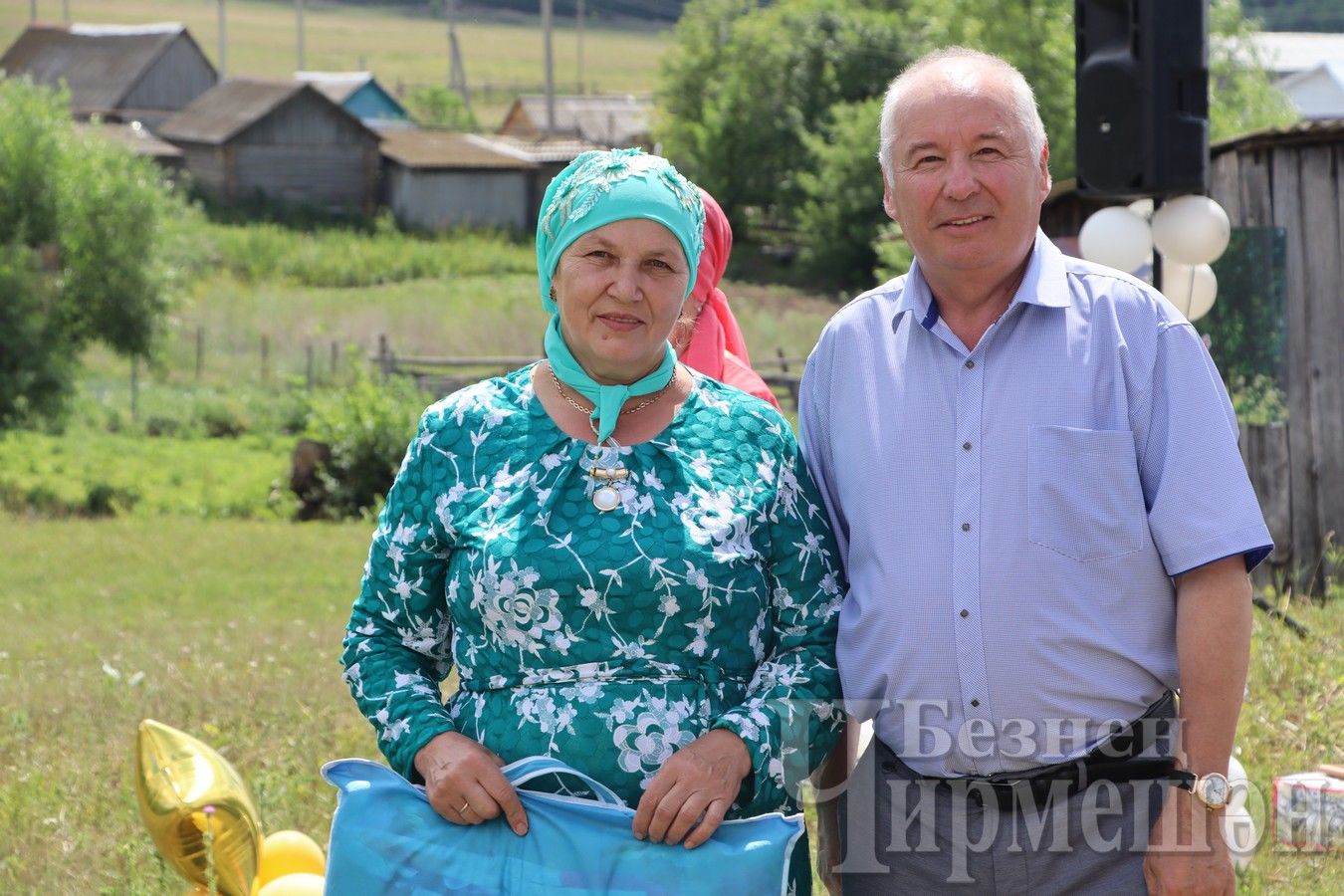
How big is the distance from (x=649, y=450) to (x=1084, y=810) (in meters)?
1.06

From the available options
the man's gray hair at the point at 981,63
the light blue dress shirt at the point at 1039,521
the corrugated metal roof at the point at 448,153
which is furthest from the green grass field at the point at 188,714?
the corrugated metal roof at the point at 448,153

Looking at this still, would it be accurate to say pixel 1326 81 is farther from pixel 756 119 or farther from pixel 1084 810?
pixel 1084 810

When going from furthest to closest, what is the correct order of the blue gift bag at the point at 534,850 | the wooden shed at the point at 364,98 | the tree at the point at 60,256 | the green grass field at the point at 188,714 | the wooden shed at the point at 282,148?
the wooden shed at the point at 364,98 → the wooden shed at the point at 282,148 → the tree at the point at 60,256 → the green grass field at the point at 188,714 → the blue gift bag at the point at 534,850

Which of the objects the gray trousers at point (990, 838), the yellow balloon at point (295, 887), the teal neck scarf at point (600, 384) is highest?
the teal neck scarf at point (600, 384)

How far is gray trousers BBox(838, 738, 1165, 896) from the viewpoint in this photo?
2932 mm

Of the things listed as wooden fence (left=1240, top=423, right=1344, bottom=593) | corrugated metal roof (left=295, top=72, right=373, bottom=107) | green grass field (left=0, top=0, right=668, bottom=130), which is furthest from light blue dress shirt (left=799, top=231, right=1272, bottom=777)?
green grass field (left=0, top=0, right=668, bottom=130)

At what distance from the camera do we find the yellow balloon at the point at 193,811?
13.0 feet

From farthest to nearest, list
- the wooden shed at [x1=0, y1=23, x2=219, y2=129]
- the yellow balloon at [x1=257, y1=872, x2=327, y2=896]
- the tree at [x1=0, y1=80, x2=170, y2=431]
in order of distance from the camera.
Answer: the wooden shed at [x1=0, y1=23, x2=219, y2=129], the tree at [x1=0, y1=80, x2=170, y2=431], the yellow balloon at [x1=257, y1=872, x2=327, y2=896]

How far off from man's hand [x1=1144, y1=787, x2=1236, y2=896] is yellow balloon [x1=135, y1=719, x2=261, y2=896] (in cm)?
229

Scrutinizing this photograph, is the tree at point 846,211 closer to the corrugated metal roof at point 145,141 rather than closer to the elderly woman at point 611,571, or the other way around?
the corrugated metal roof at point 145,141

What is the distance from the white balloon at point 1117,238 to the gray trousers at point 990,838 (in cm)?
632

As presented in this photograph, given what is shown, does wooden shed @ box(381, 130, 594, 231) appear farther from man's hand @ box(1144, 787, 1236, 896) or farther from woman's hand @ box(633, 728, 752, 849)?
man's hand @ box(1144, 787, 1236, 896)

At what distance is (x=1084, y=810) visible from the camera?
9.66 feet

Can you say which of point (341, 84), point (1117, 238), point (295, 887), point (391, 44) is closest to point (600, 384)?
point (295, 887)
